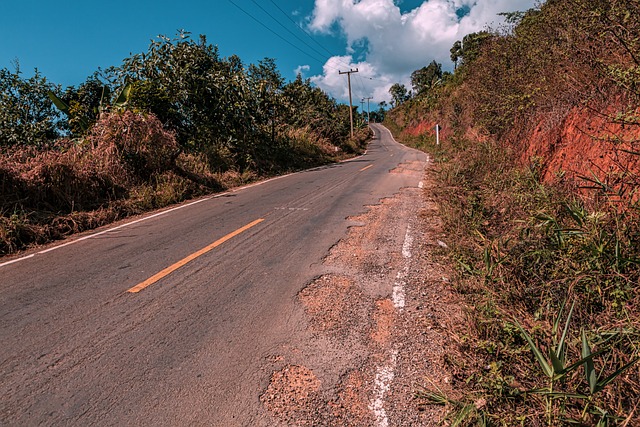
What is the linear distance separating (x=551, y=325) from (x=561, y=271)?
2.26 feet

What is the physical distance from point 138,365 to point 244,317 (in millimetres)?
917

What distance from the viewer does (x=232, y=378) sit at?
7.71 ft

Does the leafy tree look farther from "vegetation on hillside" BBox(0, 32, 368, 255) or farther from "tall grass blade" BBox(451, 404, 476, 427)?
"tall grass blade" BBox(451, 404, 476, 427)

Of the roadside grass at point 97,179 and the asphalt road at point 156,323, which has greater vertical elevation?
the roadside grass at point 97,179

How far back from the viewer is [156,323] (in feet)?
9.87

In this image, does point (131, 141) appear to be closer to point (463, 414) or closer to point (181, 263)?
point (181, 263)

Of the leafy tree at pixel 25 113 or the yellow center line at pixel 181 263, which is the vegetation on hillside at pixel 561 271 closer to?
the yellow center line at pixel 181 263

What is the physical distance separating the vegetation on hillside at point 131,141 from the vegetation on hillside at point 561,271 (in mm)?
6722

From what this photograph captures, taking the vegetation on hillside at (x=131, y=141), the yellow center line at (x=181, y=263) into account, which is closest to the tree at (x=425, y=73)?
the vegetation on hillside at (x=131, y=141)

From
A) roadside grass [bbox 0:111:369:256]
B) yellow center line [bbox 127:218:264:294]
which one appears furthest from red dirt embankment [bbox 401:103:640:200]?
roadside grass [bbox 0:111:369:256]

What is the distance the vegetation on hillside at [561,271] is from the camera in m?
1.92

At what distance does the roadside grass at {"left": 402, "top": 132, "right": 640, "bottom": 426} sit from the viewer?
1865mm

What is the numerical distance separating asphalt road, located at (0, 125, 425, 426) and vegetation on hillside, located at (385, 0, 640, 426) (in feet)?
3.65

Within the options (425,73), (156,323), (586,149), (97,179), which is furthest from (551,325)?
(425,73)
